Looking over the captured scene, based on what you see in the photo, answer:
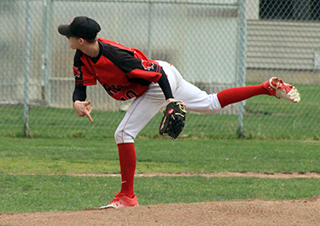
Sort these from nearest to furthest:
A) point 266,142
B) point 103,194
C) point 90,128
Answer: point 103,194 → point 266,142 → point 90,128

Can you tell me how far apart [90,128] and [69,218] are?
5.15 meters

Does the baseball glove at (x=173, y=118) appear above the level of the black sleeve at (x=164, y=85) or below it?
below

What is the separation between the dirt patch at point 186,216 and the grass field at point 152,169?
1.82ft

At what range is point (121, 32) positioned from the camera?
35.9ft

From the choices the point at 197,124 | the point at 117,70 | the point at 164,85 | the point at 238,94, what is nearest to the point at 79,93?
the point at 117,70

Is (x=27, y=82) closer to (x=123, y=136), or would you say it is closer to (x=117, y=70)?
(x=123, y=136)

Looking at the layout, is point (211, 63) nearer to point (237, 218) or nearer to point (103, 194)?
point (103, 194)

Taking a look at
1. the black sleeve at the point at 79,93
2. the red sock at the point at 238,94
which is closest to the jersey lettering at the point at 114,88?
the black sleeve at the point at 79,93

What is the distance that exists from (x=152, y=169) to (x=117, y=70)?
8.47 ft

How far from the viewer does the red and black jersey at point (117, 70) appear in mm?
3916

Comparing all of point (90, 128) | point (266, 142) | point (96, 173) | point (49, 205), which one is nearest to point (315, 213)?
point (49, 205)

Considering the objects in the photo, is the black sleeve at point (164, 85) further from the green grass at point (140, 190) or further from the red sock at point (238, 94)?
the green grass at point (140, 190)

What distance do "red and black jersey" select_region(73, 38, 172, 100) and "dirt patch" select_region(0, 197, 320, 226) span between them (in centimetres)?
106

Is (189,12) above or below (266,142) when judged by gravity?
above
